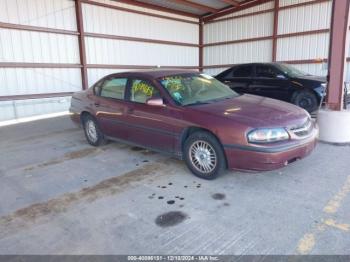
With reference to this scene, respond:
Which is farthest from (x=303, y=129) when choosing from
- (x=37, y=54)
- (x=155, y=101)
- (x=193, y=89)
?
(x=37, y=54)

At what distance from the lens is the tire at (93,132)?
504 cm

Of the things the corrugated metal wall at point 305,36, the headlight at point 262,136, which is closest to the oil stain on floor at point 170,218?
the headlight at point 262,136

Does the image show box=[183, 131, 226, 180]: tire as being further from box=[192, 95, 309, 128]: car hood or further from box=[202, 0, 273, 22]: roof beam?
box=[202, 0, 273, 22]: roof beam

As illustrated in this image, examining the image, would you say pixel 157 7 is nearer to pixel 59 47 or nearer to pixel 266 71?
pixel 59 47

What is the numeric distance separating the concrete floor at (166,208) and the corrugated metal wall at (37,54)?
16.0 ft

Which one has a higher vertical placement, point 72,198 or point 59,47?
point 59,47

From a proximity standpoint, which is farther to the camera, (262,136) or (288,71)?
(288,71)

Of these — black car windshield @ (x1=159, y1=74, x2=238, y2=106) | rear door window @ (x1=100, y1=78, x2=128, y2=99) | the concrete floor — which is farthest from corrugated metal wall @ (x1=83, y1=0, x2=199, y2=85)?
black car windshield @ (x1=159, y1=74, x2=238, y2=106)

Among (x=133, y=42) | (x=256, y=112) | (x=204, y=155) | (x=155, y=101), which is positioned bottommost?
(x=204, y=155)

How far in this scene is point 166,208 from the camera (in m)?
2.88

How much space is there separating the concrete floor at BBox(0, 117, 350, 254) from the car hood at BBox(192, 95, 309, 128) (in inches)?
30.3

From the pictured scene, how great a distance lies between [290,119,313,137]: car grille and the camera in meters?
3.22

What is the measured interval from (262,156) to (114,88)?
2740 mm

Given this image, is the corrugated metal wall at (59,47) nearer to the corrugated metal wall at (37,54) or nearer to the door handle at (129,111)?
the corrugated metal wall at (37,54)
